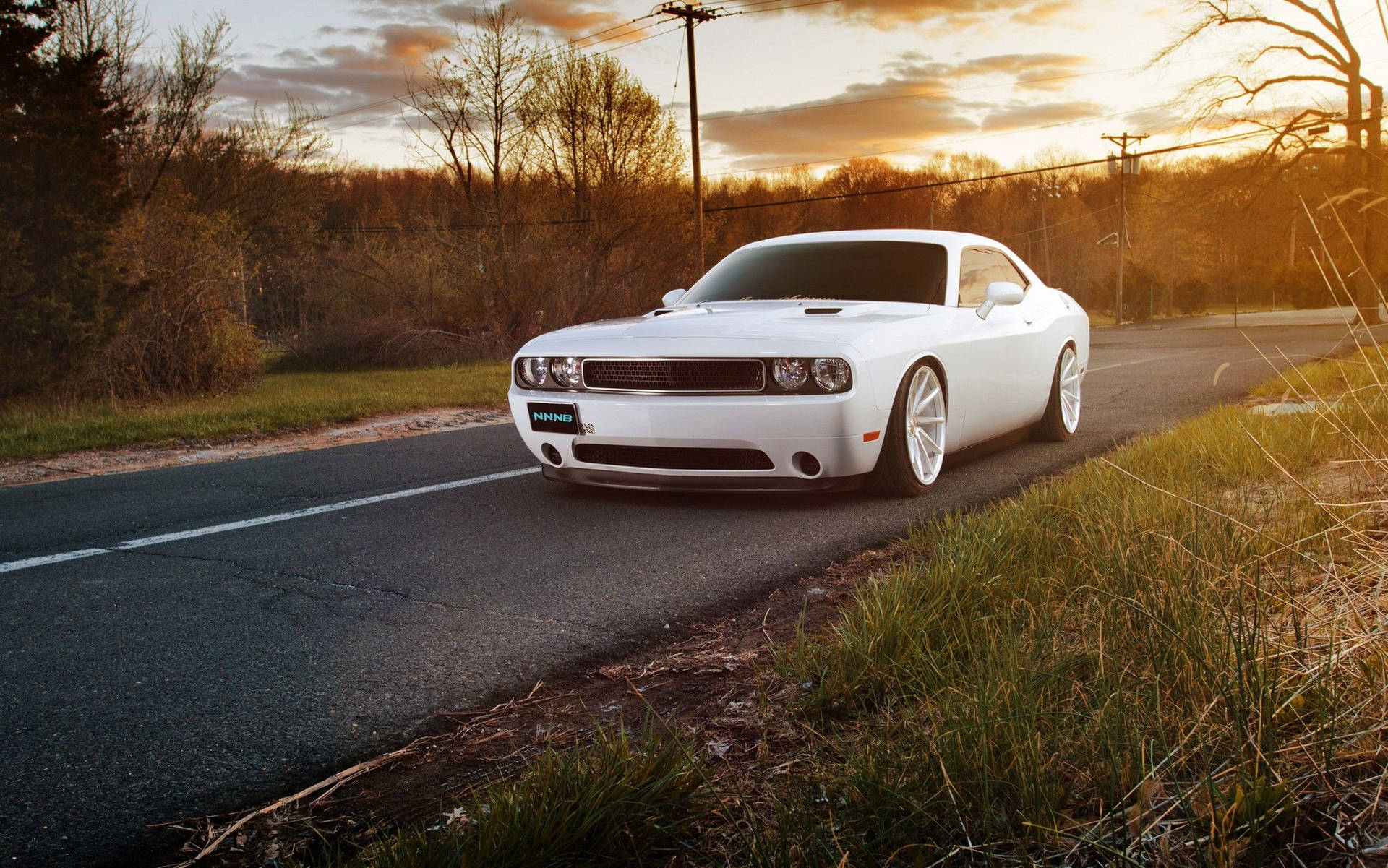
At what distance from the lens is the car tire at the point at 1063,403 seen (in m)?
7.29

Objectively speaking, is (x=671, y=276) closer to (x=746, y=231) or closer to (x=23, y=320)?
(x=23, y=320)

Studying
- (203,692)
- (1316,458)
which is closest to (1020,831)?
(203,692)

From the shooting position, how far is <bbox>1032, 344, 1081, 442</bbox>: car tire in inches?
287

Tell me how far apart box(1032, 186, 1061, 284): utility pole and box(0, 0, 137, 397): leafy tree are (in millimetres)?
79003

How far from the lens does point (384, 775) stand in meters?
2.34

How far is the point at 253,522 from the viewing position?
204 inches

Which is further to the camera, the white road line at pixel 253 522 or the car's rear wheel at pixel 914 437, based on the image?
the car's rear wheel at pixel 914 437

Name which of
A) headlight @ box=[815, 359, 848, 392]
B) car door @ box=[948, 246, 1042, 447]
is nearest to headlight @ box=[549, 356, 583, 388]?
headlight @ box=[815, 359, 848, 392]

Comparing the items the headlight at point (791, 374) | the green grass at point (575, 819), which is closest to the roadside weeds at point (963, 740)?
the green grass at point (575, 819)

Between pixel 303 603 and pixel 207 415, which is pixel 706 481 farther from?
pixel 207 415

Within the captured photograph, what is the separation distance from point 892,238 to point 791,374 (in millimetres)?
1988

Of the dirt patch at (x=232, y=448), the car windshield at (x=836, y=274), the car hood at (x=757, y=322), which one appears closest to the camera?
the car hood at (x=757, y=322)

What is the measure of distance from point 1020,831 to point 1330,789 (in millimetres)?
499

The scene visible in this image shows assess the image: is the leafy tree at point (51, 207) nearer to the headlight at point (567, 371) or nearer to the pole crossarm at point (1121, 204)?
the headlight at point (567, 371)
